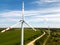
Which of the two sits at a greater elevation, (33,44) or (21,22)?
(21,22)

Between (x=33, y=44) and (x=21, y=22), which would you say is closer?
(x=21, y=22)
